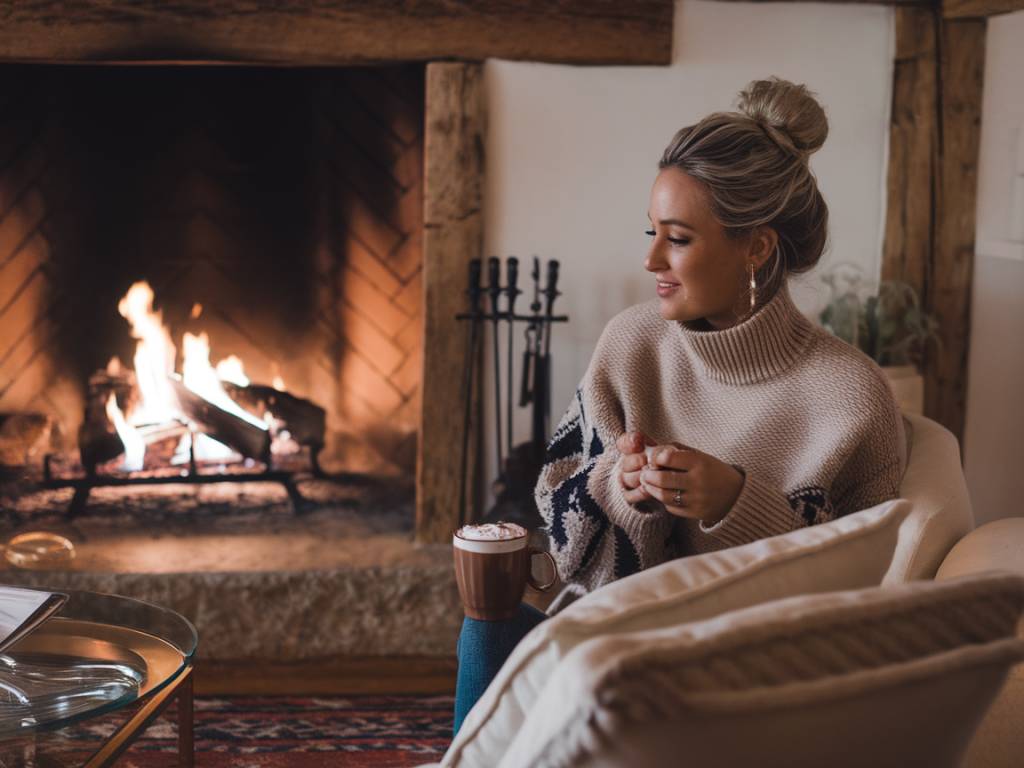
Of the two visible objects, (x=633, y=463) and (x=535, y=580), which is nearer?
(x=535, y=580)

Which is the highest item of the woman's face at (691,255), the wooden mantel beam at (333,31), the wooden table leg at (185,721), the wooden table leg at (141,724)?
the wooden mantel beam at (333,31)

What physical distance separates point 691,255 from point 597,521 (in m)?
0.41

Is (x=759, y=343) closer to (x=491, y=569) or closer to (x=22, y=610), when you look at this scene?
(x=491, y=569)

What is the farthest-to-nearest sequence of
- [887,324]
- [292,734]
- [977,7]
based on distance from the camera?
[887,324]
[977,7]
[292,734]

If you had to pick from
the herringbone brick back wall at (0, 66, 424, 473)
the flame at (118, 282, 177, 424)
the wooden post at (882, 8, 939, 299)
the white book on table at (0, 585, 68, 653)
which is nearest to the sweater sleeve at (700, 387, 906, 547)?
the white book on table at (0, 585, 68, 653)

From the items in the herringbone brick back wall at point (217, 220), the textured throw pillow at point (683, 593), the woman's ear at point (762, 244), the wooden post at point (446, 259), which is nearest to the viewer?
the textured throw pillow at point (683, 593)

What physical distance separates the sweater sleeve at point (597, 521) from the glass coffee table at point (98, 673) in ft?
1.82

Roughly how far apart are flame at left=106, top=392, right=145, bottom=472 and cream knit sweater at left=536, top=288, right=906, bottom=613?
1.34 m

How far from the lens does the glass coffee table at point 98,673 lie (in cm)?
129

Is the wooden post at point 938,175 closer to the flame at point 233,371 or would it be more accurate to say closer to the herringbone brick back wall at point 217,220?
the herringbone brick back wall at point 217,220

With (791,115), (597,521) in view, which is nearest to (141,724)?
(597,521)

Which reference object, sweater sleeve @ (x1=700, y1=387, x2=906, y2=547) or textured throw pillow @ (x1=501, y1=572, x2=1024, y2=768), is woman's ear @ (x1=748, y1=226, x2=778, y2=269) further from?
textured throw pillow @ (x1=501, y1=572, x2=1024, y2=768)

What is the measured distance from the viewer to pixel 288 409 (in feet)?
8.71

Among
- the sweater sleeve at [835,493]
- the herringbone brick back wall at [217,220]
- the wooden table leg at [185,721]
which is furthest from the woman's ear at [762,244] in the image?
the herringbone brick back wall at [217,220]
